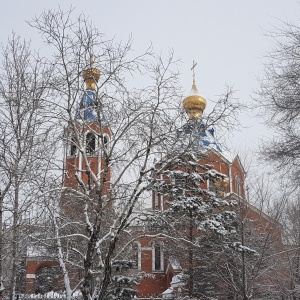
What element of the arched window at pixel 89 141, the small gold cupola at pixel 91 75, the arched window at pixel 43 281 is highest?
the small gold cupola at pixel 91 75

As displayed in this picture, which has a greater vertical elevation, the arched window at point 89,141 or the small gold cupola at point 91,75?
the small gold cupola at point 91,75

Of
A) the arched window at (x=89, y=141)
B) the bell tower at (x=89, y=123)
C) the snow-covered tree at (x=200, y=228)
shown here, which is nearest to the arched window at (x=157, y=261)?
the snow-covered tree at (x=200, y=228)

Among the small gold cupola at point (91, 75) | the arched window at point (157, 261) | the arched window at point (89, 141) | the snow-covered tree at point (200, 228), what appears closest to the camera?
the small gold cupola at point (91, 75)

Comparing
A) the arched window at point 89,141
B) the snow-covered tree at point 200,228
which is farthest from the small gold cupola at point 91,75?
the snow-covered tree at point 200,228

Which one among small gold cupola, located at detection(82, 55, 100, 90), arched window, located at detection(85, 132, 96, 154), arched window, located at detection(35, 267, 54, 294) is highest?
small gold cupola, located at detection(82, 55, 100, 90)

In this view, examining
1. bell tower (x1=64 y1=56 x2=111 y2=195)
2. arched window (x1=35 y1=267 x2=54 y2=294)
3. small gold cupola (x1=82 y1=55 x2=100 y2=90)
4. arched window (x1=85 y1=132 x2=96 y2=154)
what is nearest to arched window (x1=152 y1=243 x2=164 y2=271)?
arched window (x1=35 y1=267 x2=54 y2=294)

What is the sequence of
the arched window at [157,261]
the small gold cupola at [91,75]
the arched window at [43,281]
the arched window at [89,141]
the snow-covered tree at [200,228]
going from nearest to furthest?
the small gold cupola at [91,75] → the arched window at [89,141] → the snow-covered tree at [200,228] → the arched window at [43,281] → the arched window at [157,261]

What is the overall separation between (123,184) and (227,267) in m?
6.13

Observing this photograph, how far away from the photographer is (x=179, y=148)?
9219 mm

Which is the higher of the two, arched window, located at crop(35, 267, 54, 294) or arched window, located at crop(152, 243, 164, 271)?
arched window, located at crop(152, 243, 164, 271)

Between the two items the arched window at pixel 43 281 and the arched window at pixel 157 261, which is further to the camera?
the arched window at pixel 157 261

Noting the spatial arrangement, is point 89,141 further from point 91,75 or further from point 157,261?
point 157,261

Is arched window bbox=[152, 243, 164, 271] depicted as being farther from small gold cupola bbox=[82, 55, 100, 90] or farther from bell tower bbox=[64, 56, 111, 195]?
small gold cupola bbox=[82, 55, 100, 90]

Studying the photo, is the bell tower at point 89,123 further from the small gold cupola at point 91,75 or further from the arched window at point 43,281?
the arched window at point 43,281
